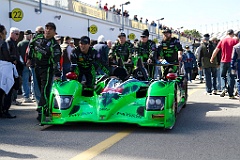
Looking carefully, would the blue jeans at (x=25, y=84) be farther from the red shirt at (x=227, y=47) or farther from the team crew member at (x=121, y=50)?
the red shirt at (x=227, y=47)

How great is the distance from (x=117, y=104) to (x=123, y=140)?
2.91 ft

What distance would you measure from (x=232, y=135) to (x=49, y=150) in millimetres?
2661

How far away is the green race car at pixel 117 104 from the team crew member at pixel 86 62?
0.90 meters

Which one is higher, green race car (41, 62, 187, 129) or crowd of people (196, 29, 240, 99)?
crowd of people (196, 29, 240, 99)

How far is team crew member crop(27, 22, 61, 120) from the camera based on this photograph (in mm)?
7156

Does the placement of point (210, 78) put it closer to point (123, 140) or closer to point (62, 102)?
point (62, 102)

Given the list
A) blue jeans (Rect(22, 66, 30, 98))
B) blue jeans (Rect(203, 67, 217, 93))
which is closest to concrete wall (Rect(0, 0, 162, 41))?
blue jeans (Rect(22, 66, 30, 98))

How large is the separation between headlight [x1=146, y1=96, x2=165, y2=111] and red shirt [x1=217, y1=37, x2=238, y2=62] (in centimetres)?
539

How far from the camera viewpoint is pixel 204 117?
7770 mm

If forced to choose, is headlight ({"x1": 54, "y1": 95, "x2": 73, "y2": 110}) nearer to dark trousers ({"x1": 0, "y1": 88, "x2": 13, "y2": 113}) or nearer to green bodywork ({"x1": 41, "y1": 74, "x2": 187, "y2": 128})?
green bodywork ({"x1": 41, "y1": 74, "x2": 187, "y2": 128})

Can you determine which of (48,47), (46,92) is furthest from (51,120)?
(48,47)

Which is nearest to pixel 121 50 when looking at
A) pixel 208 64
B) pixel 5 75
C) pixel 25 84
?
pixel 208 64

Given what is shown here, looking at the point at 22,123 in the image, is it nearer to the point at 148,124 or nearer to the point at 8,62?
the point at 8,62

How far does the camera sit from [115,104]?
20.9ft
